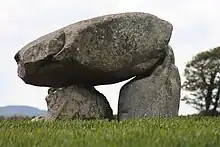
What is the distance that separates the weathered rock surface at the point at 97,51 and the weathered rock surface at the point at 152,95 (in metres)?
0.38

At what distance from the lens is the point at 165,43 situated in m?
19.2

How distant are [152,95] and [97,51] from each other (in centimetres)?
242

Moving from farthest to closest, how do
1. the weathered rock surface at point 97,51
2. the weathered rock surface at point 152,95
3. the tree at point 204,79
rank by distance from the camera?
the tree at point 204,79, the weathered rock surface at point 152,95, the weathered rock surface at point 97,51

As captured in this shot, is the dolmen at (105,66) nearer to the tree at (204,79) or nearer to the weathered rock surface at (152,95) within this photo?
the weathered rock surface at (152,95)

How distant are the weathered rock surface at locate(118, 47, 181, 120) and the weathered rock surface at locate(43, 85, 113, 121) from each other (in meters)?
0.65

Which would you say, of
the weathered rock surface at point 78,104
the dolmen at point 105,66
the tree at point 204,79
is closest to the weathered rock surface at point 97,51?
the dolmen at point 105,66

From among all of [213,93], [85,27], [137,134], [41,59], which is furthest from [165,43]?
[213,93]

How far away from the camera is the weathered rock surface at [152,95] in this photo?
18422 millimetres

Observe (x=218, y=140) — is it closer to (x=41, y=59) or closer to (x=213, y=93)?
(x=41, y=59)

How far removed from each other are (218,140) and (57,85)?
12130 mm

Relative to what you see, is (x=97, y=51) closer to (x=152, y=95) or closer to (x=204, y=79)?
(x=152, y=95)

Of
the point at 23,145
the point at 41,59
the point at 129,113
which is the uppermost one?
the point at 41,59

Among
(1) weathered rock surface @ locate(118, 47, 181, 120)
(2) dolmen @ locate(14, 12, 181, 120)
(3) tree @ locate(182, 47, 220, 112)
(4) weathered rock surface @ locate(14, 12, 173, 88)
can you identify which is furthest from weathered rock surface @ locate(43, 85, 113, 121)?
(3) tree @ locate(182, 47, 220, 112)

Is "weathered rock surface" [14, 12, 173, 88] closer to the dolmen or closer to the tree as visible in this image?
the dolmen
